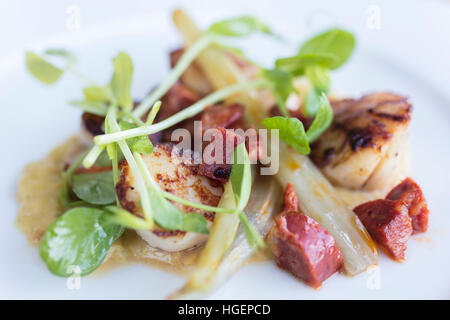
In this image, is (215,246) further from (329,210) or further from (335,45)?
(335,45)

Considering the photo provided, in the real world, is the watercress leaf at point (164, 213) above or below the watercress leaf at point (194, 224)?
above

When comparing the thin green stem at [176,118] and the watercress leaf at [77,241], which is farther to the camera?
the thin green stem at [176,118]

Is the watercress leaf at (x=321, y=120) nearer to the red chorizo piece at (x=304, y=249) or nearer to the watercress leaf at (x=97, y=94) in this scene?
the red chorizo piece at (x=304, y=249)

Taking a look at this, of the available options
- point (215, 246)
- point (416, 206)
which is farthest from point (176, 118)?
point (416, 206)

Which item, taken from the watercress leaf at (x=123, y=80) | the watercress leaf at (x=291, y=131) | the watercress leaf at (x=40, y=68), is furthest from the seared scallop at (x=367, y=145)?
the watercress leaf at (x=40, y=68)

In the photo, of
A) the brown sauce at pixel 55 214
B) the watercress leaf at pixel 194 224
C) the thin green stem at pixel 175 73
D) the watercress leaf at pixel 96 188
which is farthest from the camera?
the thin green stem at pixel 175 73

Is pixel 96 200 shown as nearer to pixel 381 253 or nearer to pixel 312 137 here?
pixel 312 137

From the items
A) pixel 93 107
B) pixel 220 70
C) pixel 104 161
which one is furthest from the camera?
pixel 220 70
